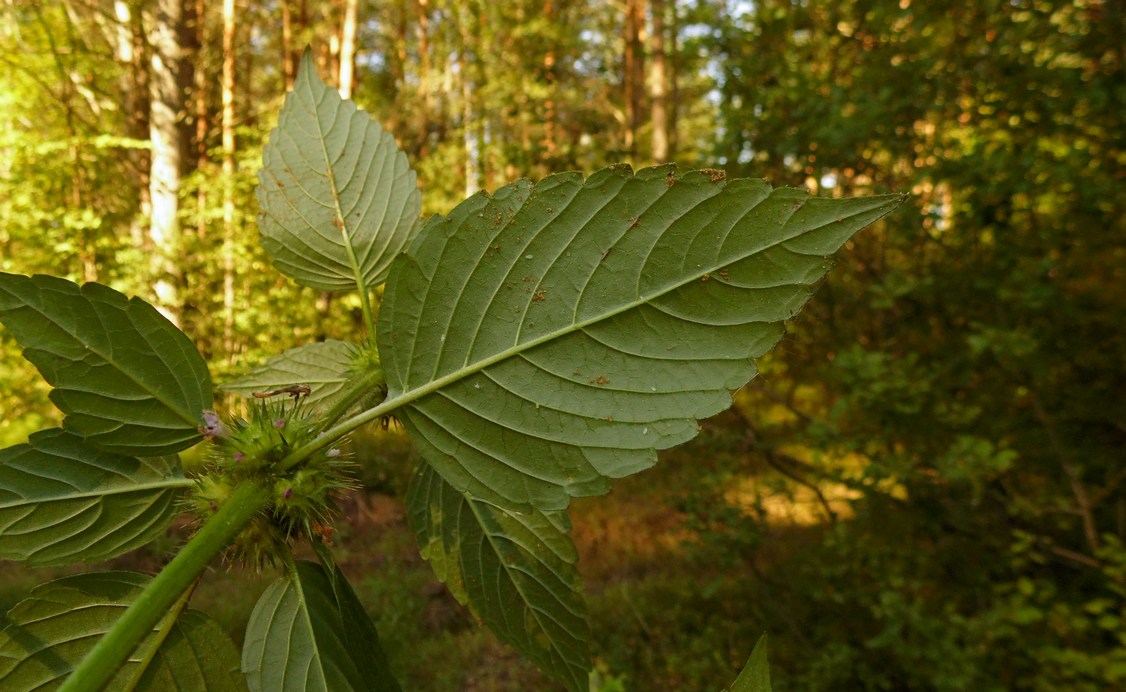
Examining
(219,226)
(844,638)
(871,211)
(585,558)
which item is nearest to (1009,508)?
(844,638)

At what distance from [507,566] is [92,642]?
0.17 meters

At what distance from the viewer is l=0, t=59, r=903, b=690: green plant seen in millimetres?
215

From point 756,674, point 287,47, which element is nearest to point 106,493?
point 756,674

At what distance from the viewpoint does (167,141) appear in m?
3.60

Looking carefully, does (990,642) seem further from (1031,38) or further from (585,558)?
(1031,38)

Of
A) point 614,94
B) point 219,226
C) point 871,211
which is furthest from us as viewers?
point 614,94

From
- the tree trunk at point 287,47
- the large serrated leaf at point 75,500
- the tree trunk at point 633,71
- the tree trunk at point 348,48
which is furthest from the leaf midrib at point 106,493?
the tree trunk at point 633,71

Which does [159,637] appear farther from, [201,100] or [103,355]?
[201,100]

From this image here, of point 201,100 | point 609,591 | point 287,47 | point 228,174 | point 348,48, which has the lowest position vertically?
point 609,591

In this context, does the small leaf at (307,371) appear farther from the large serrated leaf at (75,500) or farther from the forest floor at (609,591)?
the forest floor at (609,591)

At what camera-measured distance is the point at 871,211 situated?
0.20 m

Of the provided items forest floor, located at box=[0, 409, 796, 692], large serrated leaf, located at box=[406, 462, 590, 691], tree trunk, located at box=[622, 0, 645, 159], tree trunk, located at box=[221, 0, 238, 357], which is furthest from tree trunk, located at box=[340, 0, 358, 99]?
large serrated leaf, located at box=[406, 462, 590, 691]

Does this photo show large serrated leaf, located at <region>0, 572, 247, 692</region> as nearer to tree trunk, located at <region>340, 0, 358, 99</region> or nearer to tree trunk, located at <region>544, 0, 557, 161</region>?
tree trunk, located at <region>544, 0, 557, 161</region>

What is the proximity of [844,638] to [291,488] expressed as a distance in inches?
103
